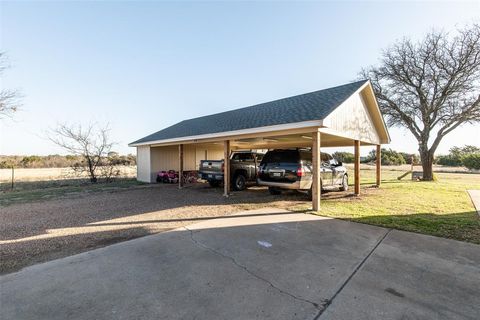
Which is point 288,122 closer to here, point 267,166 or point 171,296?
point 267,166

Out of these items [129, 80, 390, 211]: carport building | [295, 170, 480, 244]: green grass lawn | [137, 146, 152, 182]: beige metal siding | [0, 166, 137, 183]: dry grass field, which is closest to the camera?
[295, 170, 480, 244]: green grass lawn

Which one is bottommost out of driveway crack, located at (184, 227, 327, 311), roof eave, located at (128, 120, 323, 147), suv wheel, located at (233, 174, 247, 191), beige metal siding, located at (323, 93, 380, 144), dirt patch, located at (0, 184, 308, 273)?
driveway crack, located at (184, 227, 327, 311)

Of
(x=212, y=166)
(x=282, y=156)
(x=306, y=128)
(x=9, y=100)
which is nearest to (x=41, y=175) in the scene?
(x=9, y=100)

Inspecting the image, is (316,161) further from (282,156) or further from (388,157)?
(388,157)

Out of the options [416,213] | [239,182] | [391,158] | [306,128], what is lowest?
[416,213]

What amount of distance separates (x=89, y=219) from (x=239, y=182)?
21.3 ft

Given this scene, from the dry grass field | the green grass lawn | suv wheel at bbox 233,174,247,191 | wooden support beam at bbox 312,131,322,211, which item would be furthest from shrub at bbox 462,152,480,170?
the dry grass field

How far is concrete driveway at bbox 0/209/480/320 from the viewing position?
7.79 feet

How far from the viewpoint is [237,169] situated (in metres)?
11.1

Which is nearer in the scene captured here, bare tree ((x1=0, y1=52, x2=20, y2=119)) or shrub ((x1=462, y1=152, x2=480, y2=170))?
bare tree ((x1=0, y1=52, x2=20, y2=119))

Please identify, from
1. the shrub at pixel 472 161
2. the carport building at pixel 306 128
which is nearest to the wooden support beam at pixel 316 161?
the carport building at pixel 306 128

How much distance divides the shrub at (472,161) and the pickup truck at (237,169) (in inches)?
1257

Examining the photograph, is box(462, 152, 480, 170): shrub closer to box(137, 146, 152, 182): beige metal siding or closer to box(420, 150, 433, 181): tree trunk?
box(420, 150, 433, 181): tree trunk

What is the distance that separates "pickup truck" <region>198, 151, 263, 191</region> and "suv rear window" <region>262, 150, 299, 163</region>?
2.41 meters
